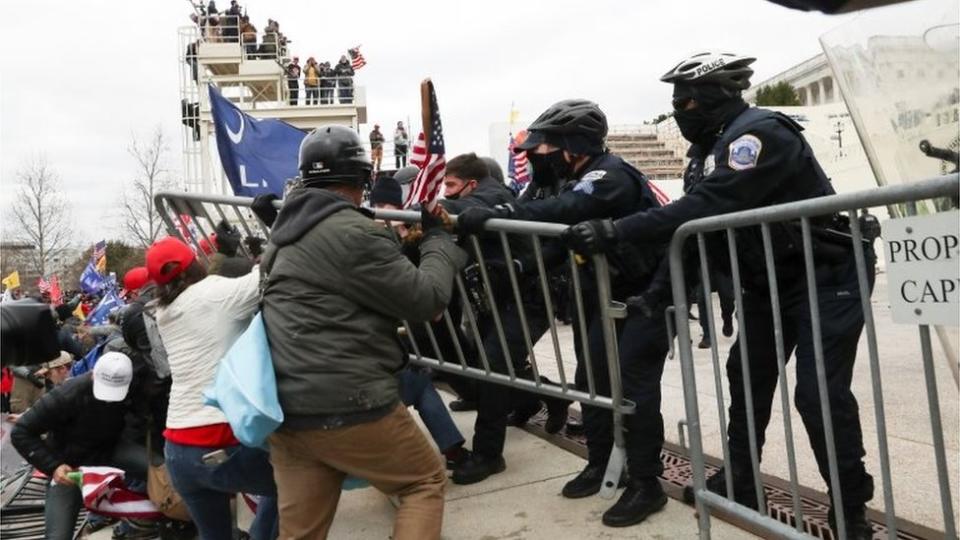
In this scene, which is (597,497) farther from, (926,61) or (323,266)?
(926,61)

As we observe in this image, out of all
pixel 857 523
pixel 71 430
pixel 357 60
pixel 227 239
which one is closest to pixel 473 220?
pixel 857 523

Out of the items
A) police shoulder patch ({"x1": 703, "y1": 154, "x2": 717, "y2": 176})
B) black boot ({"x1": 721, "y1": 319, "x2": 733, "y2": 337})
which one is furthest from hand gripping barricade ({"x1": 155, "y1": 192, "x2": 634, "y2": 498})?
black boot ({"x1": 721, "y1": 319, "x2": 733, "y2": 337})

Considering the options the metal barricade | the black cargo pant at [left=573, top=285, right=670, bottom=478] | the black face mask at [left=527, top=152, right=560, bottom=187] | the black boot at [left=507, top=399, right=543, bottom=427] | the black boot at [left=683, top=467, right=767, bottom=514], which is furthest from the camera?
the black boot at [left=507, top=399, right=543, bottom=427]

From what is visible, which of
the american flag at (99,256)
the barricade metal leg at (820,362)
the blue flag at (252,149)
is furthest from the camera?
the american flag at (99,256)

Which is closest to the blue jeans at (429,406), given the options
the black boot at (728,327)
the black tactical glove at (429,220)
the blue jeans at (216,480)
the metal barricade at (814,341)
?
the blue jeans at (216,480)

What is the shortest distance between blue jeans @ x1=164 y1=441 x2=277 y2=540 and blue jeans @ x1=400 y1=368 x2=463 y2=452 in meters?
1.03

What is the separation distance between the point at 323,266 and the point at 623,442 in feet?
5.26

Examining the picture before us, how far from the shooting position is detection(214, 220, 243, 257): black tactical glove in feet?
15.0

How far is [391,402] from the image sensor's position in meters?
2.54

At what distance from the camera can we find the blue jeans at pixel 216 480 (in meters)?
3.14

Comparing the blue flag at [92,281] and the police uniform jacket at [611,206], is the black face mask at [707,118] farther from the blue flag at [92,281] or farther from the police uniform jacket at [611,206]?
the blue flag at [92,281]

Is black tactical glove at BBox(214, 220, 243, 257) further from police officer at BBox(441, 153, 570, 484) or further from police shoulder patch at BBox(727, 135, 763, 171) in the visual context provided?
police shoulder patch at BBox(727, 135, 763, 171)

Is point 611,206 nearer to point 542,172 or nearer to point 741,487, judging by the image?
point 542,172

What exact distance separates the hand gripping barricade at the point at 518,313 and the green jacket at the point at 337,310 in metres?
0.73
